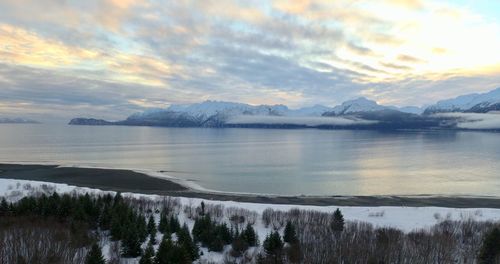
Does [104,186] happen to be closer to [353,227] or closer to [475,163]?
[353,227]

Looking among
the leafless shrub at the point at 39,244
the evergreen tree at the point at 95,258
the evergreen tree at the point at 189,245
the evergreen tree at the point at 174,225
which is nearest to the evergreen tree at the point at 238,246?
the evergreen tree at the point at 189,245

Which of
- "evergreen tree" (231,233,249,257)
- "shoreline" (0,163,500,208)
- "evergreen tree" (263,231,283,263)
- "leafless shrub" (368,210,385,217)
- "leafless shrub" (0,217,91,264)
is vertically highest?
"leafless shrub" (0,217,91,264)

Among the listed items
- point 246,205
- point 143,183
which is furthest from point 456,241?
point 143,183

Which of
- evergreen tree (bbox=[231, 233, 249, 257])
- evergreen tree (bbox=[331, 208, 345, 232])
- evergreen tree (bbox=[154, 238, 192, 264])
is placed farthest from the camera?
evergreen tree (bbox=[331, 208, 345, 232])

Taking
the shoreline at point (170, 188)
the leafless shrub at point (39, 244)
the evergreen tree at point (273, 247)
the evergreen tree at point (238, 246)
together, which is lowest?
the shoreline at point (170, 188)

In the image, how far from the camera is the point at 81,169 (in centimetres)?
6825

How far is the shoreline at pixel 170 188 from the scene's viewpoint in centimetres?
4439

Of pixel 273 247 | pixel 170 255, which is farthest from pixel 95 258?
pixel 273 247

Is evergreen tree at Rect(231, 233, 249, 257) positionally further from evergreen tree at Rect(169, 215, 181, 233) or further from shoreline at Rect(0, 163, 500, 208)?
shoreline at Rect(0, 163, 500, 208)

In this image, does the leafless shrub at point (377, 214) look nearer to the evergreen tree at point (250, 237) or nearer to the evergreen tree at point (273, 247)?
the evergreen tree at point (250, 237)

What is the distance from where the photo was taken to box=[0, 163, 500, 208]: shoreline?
44.4 meters

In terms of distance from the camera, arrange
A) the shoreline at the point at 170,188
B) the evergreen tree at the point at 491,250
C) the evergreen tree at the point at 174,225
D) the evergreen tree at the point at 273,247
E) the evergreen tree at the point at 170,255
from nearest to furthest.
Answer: the evergreen tree at the point at 170,255
the evergreen tree at the point at 491,250
the evergreen tree at the point at 273,247
the evergreen tree at the point at 174,225
the shoreline at the point at 170,188

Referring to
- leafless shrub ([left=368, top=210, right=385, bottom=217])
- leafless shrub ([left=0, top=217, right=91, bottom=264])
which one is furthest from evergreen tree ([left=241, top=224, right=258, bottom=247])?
leafless shrub ([left=368, top=210, right=385, bottom=217])

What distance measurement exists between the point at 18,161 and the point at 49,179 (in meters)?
29.3
